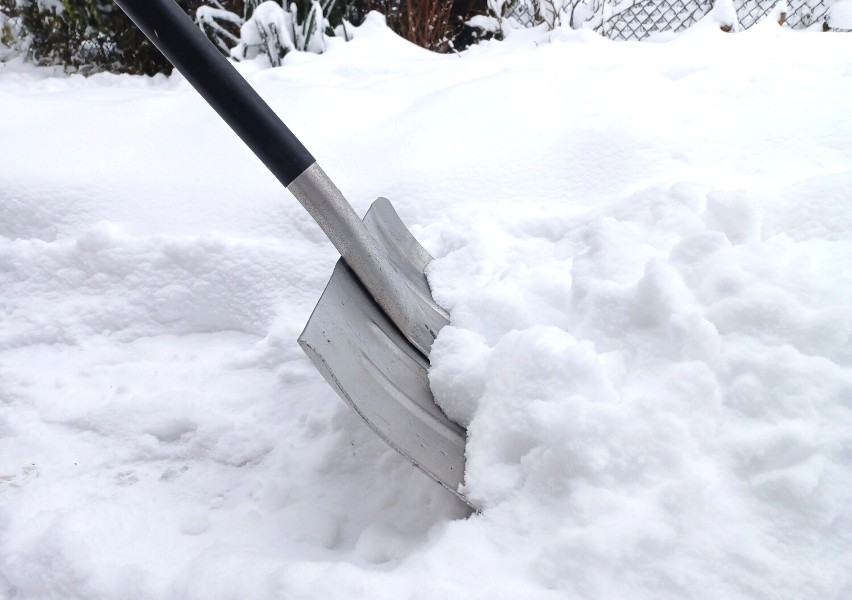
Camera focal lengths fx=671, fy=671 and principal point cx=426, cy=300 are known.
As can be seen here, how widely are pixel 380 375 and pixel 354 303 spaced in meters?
0.16

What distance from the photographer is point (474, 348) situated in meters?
1.04

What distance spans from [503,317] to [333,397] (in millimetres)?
337

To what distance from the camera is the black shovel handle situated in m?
1.01

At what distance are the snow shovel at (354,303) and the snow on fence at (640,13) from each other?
9.65 feet

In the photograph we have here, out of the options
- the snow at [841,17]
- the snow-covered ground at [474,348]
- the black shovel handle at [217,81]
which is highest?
the black shovel handle at [217,81]

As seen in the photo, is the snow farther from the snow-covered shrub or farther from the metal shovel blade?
the metal shovel blade

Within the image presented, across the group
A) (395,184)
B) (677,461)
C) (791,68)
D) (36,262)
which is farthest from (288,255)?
(791,68)

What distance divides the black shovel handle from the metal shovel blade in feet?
0.66

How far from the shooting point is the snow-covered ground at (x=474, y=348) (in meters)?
0.78

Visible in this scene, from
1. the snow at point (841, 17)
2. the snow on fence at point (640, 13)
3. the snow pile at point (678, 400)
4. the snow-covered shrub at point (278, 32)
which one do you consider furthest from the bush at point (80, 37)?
the snow at point (841, 17)

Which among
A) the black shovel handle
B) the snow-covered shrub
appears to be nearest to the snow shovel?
the black shovel handle

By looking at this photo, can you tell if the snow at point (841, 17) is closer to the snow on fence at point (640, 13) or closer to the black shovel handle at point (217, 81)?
the snow on fence at point (640, 13)

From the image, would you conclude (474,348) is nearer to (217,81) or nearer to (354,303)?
(354,303)

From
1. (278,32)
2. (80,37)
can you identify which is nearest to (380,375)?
(278,32)
